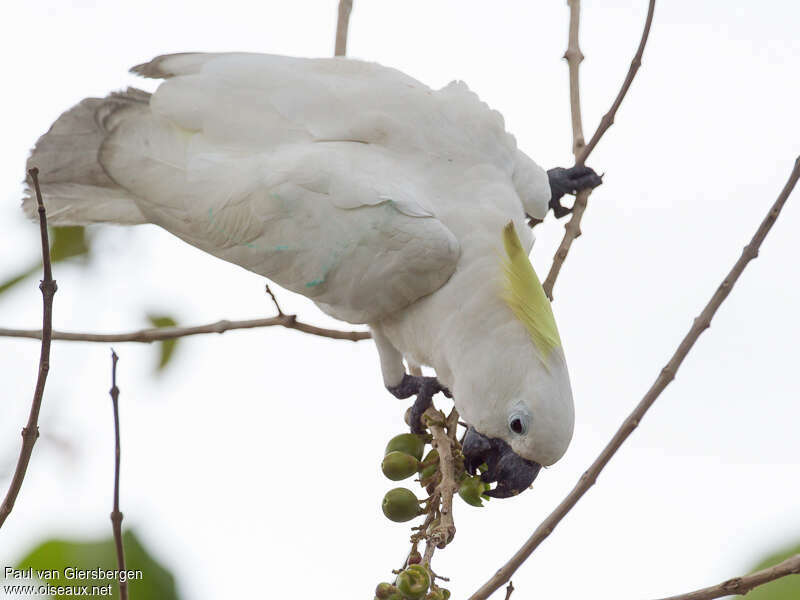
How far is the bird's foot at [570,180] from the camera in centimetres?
359

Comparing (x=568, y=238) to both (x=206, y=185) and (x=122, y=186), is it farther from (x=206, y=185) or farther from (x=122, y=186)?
(x=122, y=186)

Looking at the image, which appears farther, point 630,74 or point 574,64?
point 574,64

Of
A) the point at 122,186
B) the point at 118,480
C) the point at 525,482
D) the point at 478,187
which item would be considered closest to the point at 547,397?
the point at 525,482

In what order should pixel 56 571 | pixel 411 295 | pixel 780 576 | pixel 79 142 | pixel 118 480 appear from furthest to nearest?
pixel 79 142
pixel 411 295
pixel 118 480
pixel 56 571
pixel 780 576

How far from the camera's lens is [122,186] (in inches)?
137

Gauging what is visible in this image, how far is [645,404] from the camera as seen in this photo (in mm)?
1903

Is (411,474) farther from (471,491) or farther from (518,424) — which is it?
(518,424)

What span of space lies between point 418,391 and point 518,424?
2.34 feet

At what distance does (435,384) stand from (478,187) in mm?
735

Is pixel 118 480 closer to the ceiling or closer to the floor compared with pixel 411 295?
closer to the floor

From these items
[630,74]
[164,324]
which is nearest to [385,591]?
[164,324]

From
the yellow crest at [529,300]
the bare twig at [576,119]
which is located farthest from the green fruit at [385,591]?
the bare twig at [576,119]

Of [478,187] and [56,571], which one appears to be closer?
[56,571]

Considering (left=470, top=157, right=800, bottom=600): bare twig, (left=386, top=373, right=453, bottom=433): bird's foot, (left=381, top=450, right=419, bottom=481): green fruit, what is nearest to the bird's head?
(left=386, top=373, right=453, bottom=433): bird's foot
